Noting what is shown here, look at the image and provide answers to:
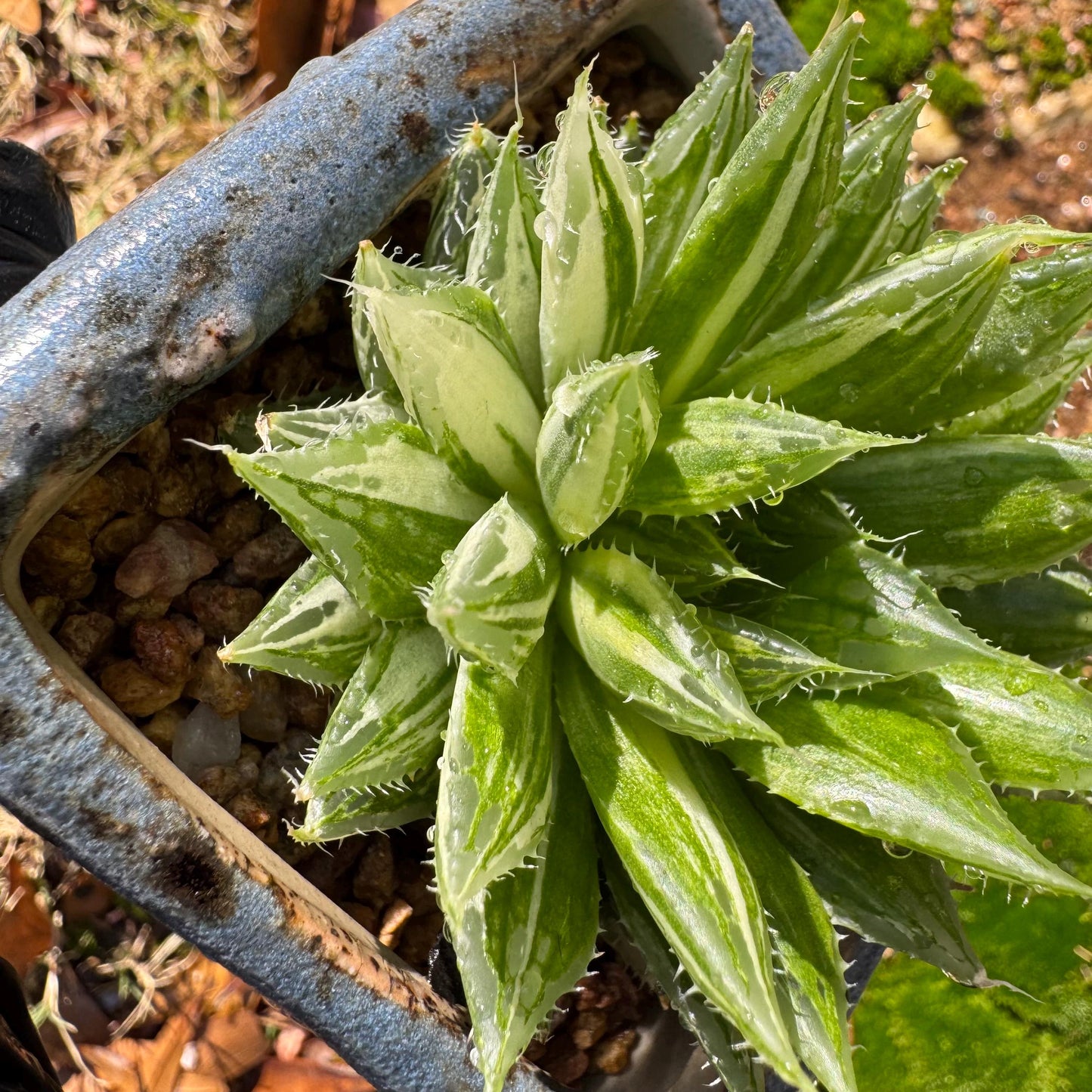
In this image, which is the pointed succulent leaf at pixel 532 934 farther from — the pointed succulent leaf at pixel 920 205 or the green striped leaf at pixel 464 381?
the pointed succulent leaf at pixel 920 205

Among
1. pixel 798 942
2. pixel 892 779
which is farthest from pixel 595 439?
pixel 798 942

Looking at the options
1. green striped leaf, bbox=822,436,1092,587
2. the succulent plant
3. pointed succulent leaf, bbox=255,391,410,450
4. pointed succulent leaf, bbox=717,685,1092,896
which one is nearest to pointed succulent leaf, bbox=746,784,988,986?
the succulent plant

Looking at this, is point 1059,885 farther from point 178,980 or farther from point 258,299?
point 178,980

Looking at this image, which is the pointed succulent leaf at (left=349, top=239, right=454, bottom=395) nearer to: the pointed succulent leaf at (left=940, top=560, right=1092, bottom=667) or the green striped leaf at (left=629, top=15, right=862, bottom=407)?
the green striped leaf at (left=629, top=15, right=862, bottom=407)

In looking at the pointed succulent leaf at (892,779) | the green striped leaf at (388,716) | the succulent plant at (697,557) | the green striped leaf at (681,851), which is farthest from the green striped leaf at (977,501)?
the green striped leaf at (388,716)

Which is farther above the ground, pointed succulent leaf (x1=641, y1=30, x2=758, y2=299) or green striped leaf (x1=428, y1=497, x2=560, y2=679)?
pointed succulent leaf (x1=641, y1=30, x2=758, y2=299)

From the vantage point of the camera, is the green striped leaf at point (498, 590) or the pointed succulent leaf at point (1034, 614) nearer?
the green striped leaf at point (498, 590)

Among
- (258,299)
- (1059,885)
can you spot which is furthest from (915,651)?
(258,299)
